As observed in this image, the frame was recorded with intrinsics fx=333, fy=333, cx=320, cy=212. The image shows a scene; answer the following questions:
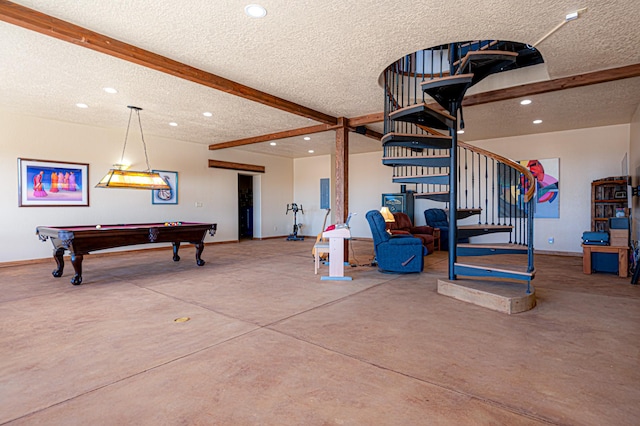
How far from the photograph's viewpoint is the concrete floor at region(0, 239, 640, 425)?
1.80 metres

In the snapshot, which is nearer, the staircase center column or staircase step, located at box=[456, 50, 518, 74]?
staircase step, located at box=[456, 50, 518, 74]

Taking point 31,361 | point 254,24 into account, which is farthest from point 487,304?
point 31,361

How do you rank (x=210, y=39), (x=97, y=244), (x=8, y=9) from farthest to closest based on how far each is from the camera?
(x=97, y=244), (x=210, y=39), (x=8, y=9)

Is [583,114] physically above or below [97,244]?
above

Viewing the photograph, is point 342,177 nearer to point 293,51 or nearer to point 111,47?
point 293,51

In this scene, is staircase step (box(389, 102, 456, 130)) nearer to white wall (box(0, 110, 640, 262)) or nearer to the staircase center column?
the staircase center column

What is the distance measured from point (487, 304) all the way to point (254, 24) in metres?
3.74

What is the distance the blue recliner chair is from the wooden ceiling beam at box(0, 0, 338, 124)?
2.69 metres

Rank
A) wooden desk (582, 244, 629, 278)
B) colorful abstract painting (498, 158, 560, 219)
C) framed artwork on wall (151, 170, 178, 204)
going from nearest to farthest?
wooden desk (582, 244, 629, 278), colorful abstract painting (498, 158, 560, 219), framed artwork on wall (151, 170, 178, 204)

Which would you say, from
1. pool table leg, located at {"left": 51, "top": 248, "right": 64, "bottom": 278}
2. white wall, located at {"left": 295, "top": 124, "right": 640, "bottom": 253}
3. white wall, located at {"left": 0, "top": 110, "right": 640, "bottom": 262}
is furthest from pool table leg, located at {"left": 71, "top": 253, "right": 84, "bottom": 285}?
white wall, located at {"left": 295, "top": 124, "right": 640, "bottom": 253}

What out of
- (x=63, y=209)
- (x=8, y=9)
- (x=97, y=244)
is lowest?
(x=97, y=244)

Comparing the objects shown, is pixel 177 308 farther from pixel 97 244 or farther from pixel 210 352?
pixel 97 244

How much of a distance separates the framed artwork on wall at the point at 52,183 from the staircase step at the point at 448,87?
702cm

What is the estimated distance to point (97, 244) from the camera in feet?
15.4
